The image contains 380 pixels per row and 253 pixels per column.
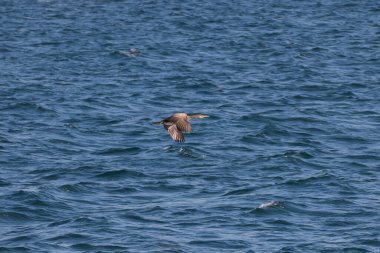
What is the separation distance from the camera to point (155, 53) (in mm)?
46562

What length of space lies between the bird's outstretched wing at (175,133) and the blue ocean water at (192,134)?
225cm

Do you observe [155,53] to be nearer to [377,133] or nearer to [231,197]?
[377,133]

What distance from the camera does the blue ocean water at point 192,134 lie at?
2355cm

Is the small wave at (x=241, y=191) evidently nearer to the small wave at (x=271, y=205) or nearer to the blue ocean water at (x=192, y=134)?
the blue ocean water at (x=192, y=134)

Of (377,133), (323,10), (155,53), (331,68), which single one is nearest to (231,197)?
(377,133)

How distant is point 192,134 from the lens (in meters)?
32.6

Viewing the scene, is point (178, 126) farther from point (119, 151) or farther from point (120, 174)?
point (119, 151)

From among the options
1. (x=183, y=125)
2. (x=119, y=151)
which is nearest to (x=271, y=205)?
(x=183, y=125)

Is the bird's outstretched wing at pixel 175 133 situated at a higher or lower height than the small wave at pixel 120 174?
higher

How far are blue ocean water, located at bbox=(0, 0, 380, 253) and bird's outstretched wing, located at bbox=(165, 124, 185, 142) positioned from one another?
2255mm

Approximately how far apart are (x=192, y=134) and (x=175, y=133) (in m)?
10.1

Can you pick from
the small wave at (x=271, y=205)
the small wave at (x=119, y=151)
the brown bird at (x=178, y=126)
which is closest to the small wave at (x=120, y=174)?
the small wave at (x=119, y=151)

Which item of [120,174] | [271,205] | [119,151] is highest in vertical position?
[271,205]

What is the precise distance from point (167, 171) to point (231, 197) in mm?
3024
